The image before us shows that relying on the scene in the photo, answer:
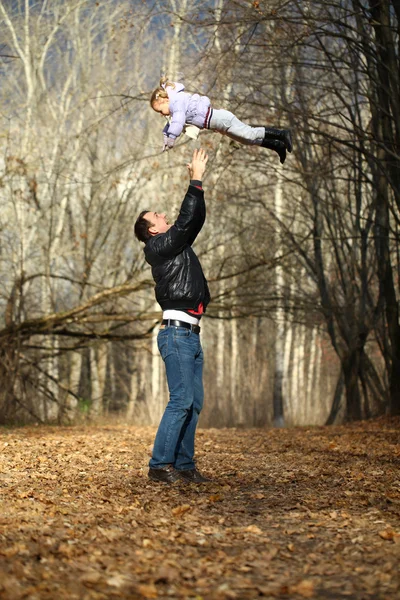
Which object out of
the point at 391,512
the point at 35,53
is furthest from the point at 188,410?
the point at 35,53

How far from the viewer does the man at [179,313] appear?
573 centimetres

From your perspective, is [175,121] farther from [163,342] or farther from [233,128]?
[163,342]

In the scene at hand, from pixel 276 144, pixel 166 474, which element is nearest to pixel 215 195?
pixel 276 144

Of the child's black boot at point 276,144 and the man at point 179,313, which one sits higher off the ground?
the child's black boot at point 276,144

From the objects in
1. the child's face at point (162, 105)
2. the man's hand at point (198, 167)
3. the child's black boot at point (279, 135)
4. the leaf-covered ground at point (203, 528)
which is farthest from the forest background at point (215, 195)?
the leaf-covered ground at point (203, 528)

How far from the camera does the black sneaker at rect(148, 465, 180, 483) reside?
18.8 feet

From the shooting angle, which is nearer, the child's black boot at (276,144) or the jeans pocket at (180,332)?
the jeans pocket at (180,332)

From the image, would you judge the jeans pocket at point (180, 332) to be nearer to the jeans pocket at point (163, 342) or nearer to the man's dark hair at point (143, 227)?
the jeans pocket at point (163, 342)

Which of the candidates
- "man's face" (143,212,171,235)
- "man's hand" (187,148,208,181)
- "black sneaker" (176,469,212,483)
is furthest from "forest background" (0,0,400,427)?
"black sneaker" (176,469,212,483)

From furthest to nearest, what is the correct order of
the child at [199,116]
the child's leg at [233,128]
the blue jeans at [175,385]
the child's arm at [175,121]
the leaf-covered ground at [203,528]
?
the child's leg at [233,128] → the child at [199,116] → the child's arm at [175,121] → the blue jeans at [175,385] → the leaf-covered ground at [203,528]

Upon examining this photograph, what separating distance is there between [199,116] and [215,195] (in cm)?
946

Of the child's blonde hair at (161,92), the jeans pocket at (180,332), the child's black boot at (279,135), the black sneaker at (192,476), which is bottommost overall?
the black sneaker at (192,476)

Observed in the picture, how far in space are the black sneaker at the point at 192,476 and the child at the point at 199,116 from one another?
2.76 metres

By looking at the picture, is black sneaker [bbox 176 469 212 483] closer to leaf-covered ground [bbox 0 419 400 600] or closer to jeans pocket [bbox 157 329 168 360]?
leaf-covered ground [bbox 0 419 400 600]
